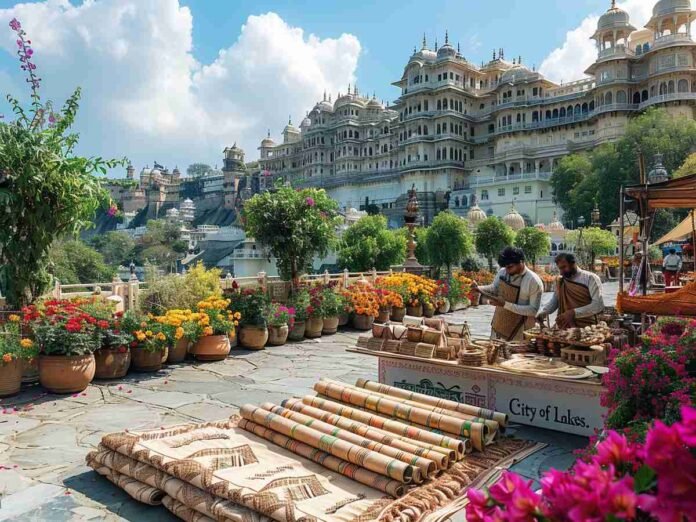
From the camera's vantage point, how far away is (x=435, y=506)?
324cm

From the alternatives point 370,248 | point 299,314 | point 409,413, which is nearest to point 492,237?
point 370,248

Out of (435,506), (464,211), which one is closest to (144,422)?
(435,506)

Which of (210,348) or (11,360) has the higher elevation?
(11,360)

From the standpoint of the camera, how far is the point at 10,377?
6195 millimetres

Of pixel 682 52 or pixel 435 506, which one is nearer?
pixel 435 506

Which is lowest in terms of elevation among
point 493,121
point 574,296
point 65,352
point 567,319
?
point 65,352

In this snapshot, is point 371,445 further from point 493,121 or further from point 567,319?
point 493,121

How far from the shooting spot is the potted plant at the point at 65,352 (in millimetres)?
6273

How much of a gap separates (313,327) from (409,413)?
22.6ft

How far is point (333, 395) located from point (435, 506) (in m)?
1.63

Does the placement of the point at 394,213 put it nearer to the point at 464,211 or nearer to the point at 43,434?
the point at 464,211

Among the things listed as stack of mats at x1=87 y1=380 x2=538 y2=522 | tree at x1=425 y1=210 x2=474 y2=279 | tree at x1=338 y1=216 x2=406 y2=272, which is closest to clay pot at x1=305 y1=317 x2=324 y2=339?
stack of mats at x1=87 y1=380 x2=538 y2=522

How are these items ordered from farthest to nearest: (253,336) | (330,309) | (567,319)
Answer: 1. (330,309)
2. (253,336)
3. (567,319)

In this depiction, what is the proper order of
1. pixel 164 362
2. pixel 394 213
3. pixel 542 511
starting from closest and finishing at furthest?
pixel 542 511 < pixel 164 362 < pixel 394 213
